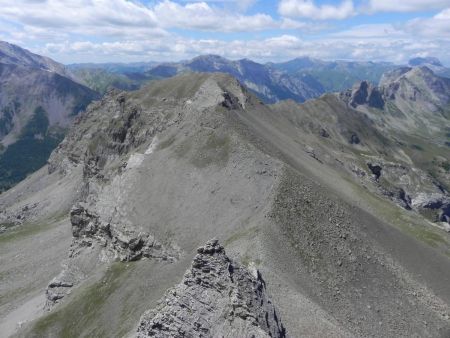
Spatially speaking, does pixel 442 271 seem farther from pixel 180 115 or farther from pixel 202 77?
pixel 202 77

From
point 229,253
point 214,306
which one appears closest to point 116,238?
point 229,253

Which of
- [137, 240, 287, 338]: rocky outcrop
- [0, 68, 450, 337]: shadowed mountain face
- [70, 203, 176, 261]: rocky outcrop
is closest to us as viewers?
[137, 240, 287, 338]: rocky outcrop

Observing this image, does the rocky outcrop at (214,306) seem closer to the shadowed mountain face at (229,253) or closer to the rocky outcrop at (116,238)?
the shadowed mountain face at (229,253)

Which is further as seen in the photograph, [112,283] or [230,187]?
[230,187]

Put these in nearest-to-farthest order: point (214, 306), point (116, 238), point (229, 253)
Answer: point (214, 306) < point (229, 253) < point (116, 238)

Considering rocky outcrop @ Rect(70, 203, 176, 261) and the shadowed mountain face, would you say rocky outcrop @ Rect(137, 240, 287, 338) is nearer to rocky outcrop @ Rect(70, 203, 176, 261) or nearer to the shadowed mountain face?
the shadowed mountain face

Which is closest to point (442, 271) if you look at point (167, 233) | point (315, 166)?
point (315, 166)

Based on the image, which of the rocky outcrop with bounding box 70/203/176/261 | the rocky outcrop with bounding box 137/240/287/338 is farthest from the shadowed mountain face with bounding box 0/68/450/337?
the rocky outcrop with bounding box 70/203/176/261

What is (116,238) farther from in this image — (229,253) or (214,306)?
(214,306)
